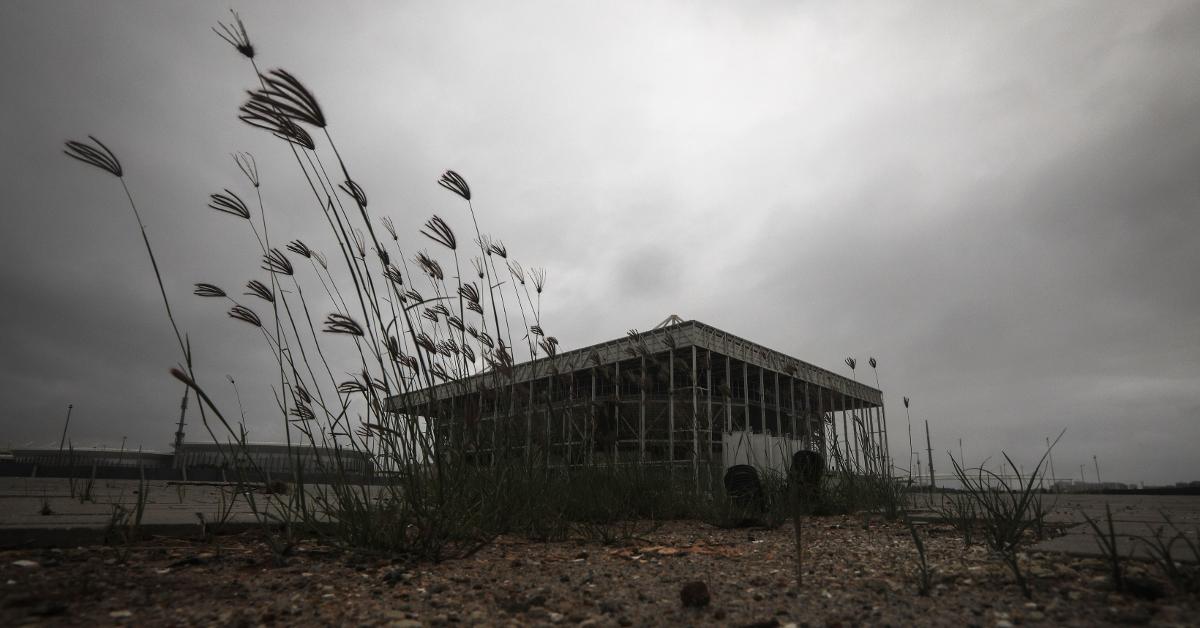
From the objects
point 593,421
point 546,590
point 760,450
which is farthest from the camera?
point 760,450

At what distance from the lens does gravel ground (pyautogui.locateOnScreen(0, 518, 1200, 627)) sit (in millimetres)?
1516

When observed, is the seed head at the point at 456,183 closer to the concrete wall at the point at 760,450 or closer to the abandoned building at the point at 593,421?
A: the abandoned building at the point at 593,421

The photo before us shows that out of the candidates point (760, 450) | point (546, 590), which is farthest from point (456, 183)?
point (760, 450)

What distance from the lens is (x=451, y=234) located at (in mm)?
2746

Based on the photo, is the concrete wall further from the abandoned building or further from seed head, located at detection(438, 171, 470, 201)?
seed head, located at detection(438, 171, 470, 201)

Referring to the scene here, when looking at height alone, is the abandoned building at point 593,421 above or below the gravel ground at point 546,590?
above

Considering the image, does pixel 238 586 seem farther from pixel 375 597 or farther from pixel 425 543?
pixel 425 543

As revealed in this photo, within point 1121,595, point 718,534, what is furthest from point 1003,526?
point 718,534

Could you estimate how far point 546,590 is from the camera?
1.95 m

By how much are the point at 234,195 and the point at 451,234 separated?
904 millimetres

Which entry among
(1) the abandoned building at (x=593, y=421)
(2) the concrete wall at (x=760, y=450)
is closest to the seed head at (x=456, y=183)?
(1) the abandoned building at (x=593, y=421)

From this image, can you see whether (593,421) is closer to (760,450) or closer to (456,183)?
(456,183)

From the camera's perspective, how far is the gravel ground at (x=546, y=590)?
1.52 metres

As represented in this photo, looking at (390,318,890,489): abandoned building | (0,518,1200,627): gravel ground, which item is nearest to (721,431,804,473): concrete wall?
(390,318,890,489): abandoned building
